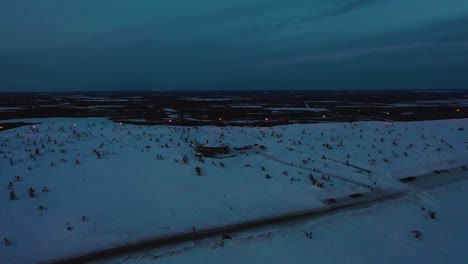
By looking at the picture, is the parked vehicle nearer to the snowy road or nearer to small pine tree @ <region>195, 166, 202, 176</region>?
the snowy road

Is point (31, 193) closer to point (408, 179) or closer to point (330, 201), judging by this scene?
point (330, 201)

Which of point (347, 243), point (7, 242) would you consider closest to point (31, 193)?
point (7, 242)

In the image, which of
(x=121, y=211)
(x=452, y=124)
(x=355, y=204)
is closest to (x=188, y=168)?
(x=121, y=211)

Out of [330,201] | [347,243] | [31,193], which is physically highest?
[31,193]

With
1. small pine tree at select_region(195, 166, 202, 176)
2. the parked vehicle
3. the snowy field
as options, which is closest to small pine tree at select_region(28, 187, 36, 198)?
the snowy field

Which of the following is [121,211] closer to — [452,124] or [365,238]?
[365,238]

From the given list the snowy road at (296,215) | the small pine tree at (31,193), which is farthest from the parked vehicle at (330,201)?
the small pine tree at (31,193)

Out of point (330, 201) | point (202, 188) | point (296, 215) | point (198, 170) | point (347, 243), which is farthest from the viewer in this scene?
point (198, 170)
